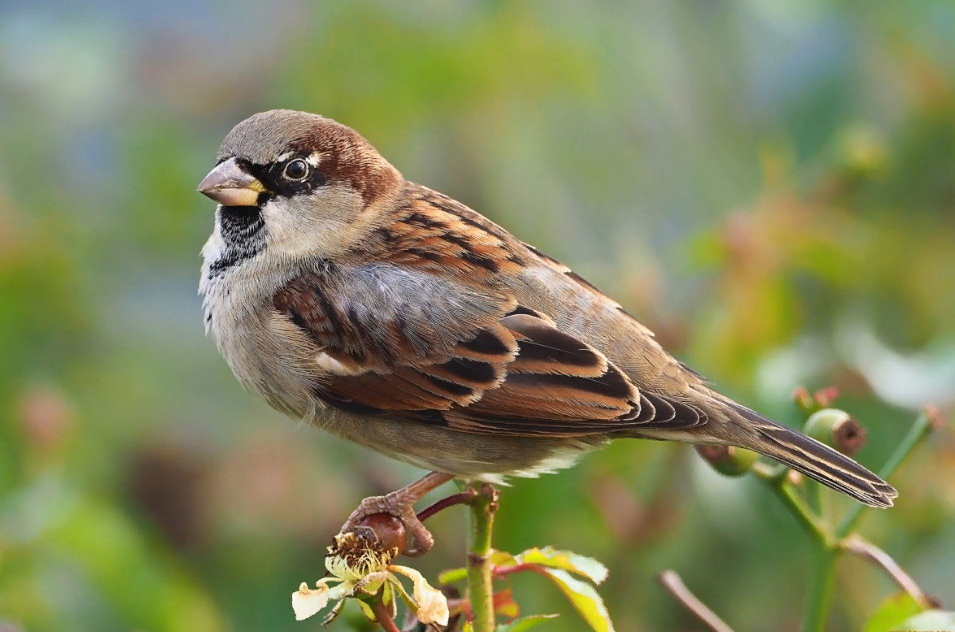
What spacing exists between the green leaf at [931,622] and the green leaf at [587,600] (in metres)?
0.34

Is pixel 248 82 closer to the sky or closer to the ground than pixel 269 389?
closer to the sky

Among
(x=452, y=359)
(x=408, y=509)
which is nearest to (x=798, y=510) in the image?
(x=408, y=509)

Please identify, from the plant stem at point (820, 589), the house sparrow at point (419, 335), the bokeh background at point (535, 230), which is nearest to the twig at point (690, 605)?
the plant stem at point (820, 589)

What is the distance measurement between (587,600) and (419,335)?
0.94 m

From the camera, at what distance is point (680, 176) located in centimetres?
402

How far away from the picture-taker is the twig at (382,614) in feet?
4.74

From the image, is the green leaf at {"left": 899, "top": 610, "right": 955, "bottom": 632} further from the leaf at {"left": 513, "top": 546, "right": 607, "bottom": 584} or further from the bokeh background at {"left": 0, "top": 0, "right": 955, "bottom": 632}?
the bokeh background at {"left": 0, "top": 0, "right": 955, "bottom": 632}

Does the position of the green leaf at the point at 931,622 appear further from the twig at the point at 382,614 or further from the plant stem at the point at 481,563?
the twig at the point at 382,614

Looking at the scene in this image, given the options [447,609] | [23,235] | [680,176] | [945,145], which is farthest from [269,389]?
[945,145]

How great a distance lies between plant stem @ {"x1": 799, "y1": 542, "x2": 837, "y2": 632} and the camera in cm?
163

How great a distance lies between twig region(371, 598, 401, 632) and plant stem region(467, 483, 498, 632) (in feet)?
0.34

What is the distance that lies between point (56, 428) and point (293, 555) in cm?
81

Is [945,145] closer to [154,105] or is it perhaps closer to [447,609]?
[154,105]

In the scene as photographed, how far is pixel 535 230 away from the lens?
144 inches
